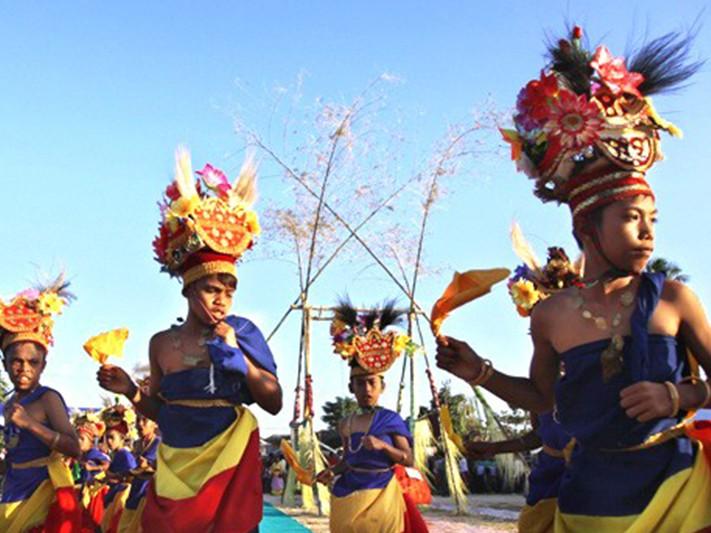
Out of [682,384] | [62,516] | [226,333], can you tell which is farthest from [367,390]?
[682,384]

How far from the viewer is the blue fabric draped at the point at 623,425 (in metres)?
3.10

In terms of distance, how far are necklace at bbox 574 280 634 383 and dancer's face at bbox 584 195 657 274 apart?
124 millimetres

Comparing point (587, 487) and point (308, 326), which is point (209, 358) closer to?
point (587, 487)

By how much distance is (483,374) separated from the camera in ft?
11.6

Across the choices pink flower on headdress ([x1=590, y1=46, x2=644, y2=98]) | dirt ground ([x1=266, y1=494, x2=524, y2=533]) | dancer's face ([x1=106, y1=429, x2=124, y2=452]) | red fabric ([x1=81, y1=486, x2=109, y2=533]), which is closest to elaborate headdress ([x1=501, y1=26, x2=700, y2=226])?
pink flower on headdress ([x1=590, y1=46, x2=644, y2=98])

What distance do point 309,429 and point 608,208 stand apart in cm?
1395

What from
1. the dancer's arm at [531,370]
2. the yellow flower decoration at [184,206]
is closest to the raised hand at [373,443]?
the yellow flower decoration at [184,206]

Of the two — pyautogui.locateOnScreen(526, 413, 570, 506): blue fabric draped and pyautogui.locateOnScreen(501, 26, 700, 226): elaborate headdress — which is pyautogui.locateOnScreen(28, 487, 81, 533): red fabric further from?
pyautogui.locateOnScreen(501, 26, 700, 226): elaborate headdress

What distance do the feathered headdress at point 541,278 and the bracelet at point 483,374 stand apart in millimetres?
2207

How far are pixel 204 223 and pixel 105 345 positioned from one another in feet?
2.86

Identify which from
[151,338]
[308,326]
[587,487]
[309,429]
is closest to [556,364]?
[587,487]

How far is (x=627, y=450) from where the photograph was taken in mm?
3141

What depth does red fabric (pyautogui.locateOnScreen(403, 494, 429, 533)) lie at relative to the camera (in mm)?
7879

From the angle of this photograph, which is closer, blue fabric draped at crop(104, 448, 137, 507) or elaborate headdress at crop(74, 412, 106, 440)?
blue fabric draped at crop(104, 448, 137, 507)
